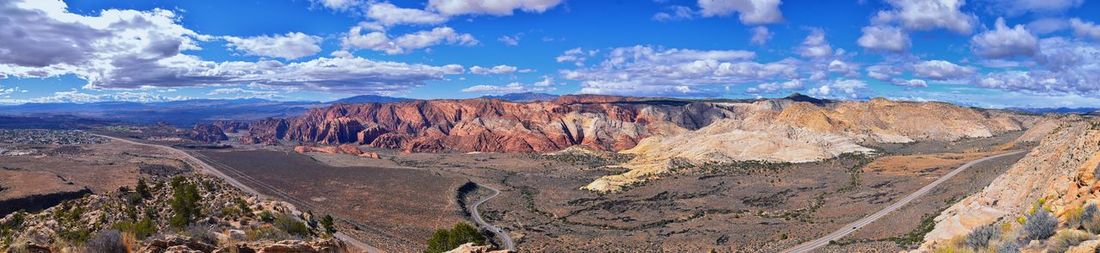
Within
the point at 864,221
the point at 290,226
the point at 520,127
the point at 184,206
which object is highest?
the point at 184,206

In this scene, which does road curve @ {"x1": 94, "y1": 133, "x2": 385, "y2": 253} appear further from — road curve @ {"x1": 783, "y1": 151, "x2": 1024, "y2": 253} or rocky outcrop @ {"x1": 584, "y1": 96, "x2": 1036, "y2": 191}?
rocky outcrop @ {"x1": 584, "y1": 96, "x2": 1036, "y2": 191}

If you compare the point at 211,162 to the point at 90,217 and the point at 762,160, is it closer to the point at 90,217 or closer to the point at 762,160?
the point at 90,217

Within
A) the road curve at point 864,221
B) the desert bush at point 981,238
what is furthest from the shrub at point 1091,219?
the road curve at point 864,221

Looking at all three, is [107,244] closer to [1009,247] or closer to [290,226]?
[290,226]

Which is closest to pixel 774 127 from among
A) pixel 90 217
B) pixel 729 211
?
pixel 729 211

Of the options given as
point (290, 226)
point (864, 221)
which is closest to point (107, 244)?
point (290, 226)

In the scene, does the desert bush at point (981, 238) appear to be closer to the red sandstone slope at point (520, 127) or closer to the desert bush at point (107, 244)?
the desert bush at point (107, 244)

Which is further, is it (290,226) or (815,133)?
(815,133)
